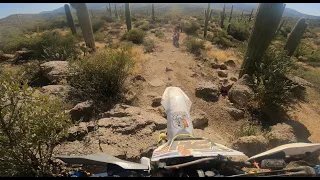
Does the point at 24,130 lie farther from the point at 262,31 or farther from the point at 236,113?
the point at 262,31

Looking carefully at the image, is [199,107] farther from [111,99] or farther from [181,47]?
[181,47]

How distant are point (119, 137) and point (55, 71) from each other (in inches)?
186

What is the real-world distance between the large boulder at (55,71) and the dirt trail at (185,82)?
2.69m

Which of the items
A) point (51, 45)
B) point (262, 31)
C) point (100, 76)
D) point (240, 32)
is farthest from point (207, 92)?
point (240, 32)

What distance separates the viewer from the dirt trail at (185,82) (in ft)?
21.5

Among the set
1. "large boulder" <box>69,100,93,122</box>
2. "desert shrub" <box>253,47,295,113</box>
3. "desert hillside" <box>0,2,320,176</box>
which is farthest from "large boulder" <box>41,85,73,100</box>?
"desert shrub" <box>253,47,295,113</box>

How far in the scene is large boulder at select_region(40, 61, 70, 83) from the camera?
7.68 meters

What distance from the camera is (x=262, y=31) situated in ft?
25.8

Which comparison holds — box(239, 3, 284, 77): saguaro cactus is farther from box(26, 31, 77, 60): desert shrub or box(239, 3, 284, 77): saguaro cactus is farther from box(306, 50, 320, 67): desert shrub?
box(306, 50, 320, 67): desert shrub

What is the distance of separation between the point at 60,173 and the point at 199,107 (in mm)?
4985

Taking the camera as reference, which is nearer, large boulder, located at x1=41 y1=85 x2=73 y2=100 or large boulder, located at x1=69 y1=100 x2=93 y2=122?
large boulder, located at x1=69 y1=100 x2=93 y2=122

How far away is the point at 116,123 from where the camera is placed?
496 cm

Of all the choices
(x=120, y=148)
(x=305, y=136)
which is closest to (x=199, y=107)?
(x=305, y=136)

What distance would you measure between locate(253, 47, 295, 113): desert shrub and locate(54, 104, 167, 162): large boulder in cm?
377
